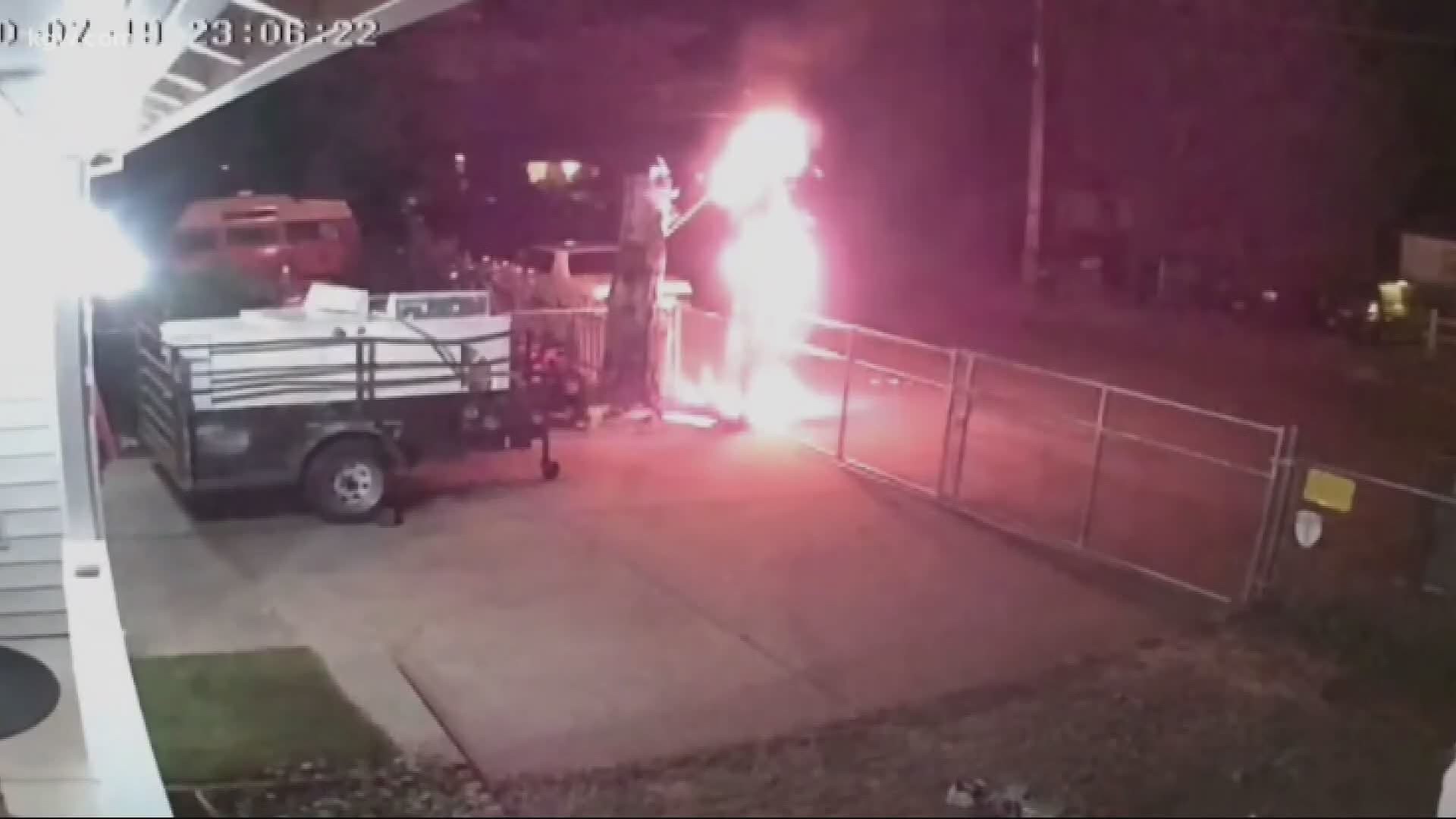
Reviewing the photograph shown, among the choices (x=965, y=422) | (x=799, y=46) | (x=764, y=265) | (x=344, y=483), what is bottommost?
(x=344, y=483)

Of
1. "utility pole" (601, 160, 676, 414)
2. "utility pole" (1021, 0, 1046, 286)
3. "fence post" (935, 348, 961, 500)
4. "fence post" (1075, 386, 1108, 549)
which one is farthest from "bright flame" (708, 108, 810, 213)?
"utility pole" (1021, 0, 1046, 286)

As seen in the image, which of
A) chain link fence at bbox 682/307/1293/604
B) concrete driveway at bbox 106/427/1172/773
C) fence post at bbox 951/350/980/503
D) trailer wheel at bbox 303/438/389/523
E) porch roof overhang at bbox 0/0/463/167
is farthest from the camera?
fence post at bbox 951/350/980/503

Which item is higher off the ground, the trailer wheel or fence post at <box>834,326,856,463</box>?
fence post at <box>834,326,856,463</box>

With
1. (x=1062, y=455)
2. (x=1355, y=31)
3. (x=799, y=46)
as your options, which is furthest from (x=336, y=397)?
(x=1355, y=31)

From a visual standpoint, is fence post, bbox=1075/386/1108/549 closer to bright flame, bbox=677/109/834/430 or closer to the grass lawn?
bright flame, bbox=677/109/834/430

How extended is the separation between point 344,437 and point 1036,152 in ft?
71.0

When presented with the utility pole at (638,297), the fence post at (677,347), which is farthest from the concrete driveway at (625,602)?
the fence post at (677,347)

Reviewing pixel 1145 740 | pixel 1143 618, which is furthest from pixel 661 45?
pixel 1145 740

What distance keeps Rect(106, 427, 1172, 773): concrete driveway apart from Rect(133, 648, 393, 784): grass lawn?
0.74ft

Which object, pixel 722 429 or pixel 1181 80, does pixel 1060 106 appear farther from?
pixel 722 429

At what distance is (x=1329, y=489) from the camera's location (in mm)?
10945

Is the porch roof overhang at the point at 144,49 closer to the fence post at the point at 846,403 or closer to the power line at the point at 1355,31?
the fence post at the point at 846,403

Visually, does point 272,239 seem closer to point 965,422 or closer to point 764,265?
point 764,265

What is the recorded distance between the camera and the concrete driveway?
30.4ft
